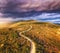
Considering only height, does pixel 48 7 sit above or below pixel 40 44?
above

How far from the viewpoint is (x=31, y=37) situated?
8711 millimetres

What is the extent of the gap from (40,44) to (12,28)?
1301 mm

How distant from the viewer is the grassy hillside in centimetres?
Answer: 835

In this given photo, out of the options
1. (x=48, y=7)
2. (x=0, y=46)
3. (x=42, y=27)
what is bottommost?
(x=0, y=46)

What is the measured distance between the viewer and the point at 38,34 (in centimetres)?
880

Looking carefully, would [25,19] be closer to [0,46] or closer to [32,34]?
[32,34]

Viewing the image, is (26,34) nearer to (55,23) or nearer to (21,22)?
(21,22)

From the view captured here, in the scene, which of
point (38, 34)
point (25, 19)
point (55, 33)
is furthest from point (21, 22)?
point (55, 33)

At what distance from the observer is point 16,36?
8.66 m

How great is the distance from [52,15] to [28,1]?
1119mm

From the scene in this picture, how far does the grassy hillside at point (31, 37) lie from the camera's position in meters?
8.35

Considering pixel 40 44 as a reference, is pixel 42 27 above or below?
above

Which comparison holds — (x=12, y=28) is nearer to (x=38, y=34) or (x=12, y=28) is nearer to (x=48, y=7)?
(x=38, y=34)

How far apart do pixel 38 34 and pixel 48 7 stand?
1.18 meters
